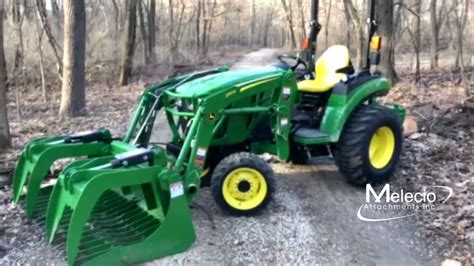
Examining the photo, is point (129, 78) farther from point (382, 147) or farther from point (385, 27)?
point (382, 147)

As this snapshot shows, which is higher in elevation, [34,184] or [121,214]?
[34,184]

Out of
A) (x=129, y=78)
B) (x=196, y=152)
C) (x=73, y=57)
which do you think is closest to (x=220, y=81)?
(x=196, y=152)

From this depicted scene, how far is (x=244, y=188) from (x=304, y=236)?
70cm

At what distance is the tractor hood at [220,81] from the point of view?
17.1ft

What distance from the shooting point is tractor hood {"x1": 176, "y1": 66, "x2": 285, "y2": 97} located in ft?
17.1

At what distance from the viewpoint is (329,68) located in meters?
6.50

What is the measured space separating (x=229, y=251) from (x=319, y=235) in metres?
0.86

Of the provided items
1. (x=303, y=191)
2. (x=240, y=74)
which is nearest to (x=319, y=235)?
(x=303, y=191)

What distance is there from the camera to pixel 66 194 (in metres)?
4.19

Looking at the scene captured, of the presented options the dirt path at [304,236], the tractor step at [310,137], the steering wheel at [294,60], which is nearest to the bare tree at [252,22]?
the steering wheel at [294,60]

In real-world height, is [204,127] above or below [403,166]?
above

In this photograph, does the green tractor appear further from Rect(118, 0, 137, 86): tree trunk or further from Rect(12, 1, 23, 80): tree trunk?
Rect(118, 0, 137, 86): tree trunk

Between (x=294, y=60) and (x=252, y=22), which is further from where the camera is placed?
(x=252, y=22)

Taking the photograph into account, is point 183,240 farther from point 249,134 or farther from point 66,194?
point 249,134
